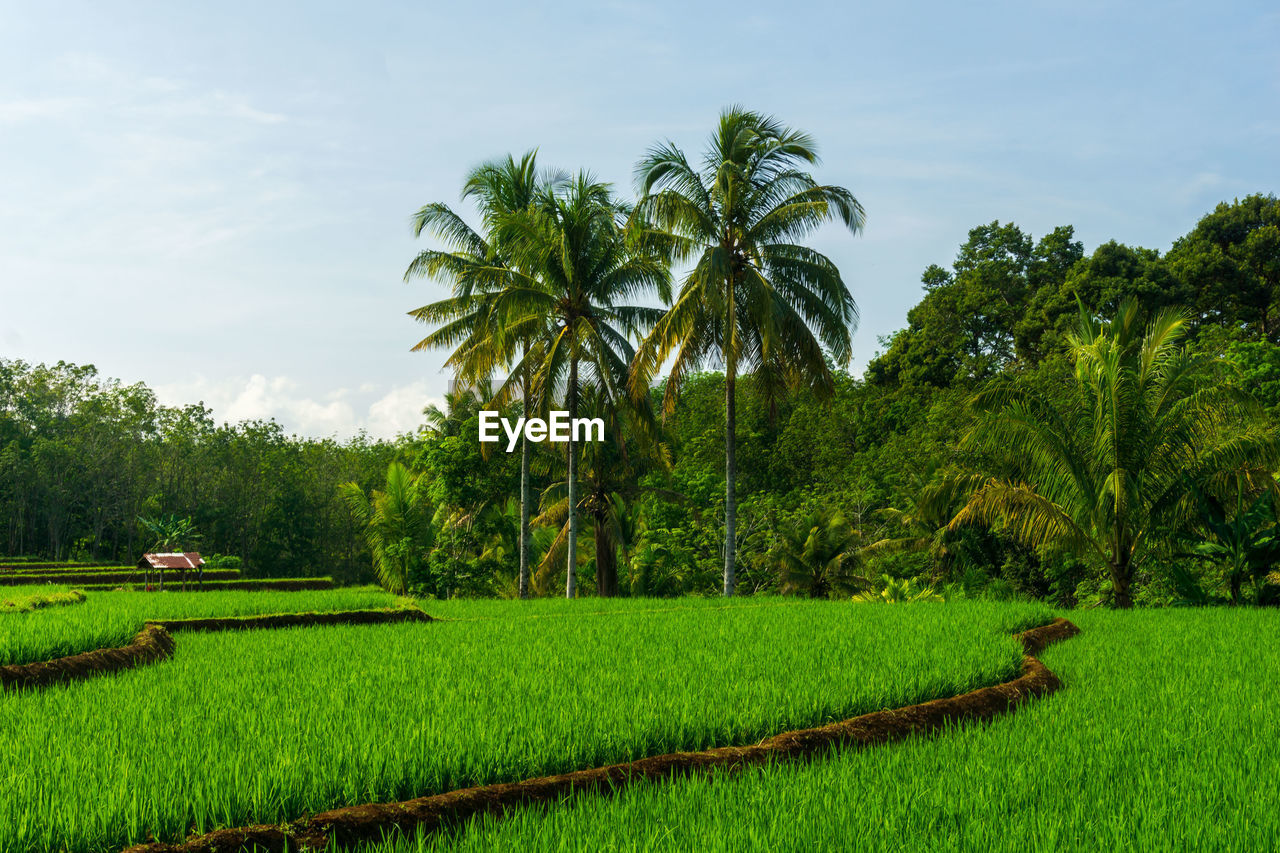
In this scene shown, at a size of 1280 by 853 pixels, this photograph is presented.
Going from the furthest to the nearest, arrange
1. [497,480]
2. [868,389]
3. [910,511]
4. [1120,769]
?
[868,389] → [497,480] → [910,511] → [1120,769]

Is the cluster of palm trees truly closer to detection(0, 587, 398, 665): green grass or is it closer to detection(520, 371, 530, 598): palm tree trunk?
detection(520, 371, 530, 598): palm tree trunk

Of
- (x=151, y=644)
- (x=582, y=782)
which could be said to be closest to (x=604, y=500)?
(x=151, y=644)

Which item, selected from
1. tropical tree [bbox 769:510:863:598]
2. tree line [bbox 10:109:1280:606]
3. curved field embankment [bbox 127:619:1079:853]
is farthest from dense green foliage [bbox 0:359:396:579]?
curved field embankment [bbox 127:619:1079:853]

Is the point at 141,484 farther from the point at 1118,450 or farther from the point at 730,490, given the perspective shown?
the point at 1118,450

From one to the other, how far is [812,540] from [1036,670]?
588 inches

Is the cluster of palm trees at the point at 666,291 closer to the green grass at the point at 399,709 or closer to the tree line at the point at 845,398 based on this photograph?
the tree line at the point at 845,398

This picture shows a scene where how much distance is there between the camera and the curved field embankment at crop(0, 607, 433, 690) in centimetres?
678

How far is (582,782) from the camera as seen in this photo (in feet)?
14.0

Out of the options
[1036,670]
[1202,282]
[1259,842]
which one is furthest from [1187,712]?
[1202,282]

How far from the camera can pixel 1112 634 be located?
1051cm

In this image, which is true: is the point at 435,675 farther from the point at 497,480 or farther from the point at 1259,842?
the point at 497,480

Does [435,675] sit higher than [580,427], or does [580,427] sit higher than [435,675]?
[580,427]

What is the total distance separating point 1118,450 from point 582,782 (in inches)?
492

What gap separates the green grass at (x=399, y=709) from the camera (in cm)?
375
